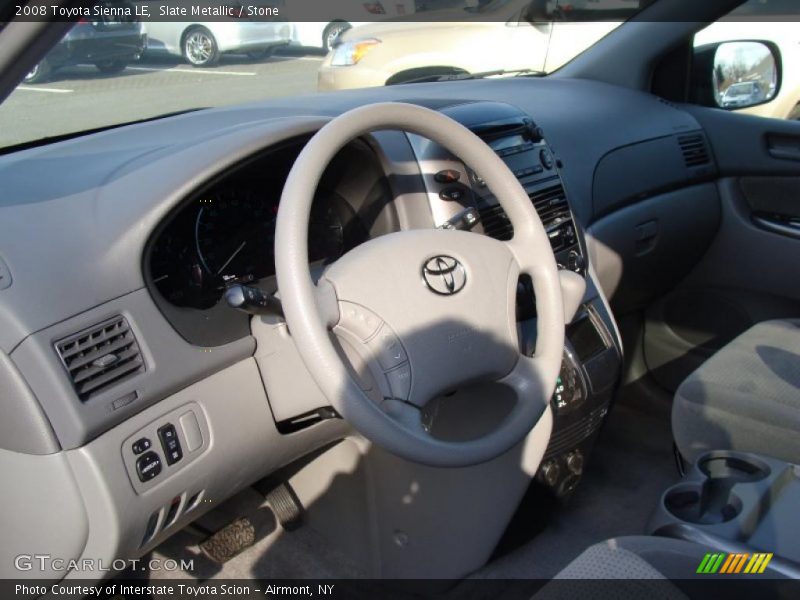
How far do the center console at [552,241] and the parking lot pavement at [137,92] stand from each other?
0.42 m

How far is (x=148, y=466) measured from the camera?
5.36 ft

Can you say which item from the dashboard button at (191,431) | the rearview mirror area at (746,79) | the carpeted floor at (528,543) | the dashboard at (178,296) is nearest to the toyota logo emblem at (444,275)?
the dashboard at (178,296)

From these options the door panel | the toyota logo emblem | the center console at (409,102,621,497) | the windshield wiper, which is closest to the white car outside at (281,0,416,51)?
the center console at (409,102,621,497)

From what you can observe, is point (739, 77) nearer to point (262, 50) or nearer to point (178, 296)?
point (262, 50)

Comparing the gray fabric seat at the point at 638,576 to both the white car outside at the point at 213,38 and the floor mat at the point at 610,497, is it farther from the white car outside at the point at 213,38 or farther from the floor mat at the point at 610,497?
the white car outside at the point at 213,38

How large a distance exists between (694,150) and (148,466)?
2.30 metres

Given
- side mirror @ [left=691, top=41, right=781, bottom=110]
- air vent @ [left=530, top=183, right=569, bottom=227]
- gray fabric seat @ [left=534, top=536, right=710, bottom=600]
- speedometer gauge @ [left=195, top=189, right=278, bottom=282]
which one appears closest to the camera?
gray fabric seat @ [left=534, top=536, right=710, bottom=600]

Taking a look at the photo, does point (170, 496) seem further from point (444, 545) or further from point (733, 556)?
point (733, 556)

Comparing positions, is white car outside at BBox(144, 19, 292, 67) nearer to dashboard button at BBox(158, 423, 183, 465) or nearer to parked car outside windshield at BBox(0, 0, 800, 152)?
parked car outside windshield at BBox(0, 0, 800, 152)

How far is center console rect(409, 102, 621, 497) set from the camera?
6.85 ft

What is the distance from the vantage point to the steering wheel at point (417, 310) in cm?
148

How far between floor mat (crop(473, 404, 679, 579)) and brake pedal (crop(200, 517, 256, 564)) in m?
0.67

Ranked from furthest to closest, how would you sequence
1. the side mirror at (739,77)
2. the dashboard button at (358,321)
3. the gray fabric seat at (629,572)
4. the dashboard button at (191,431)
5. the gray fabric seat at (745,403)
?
the side mirror at (739,77) < the gray fabric seat at (745,403) < the dashboard button at (191,431) < the dashboard button at (358,321) < the gray fabric seat at (629,572)

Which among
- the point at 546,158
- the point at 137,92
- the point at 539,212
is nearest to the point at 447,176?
the point at 539,212
